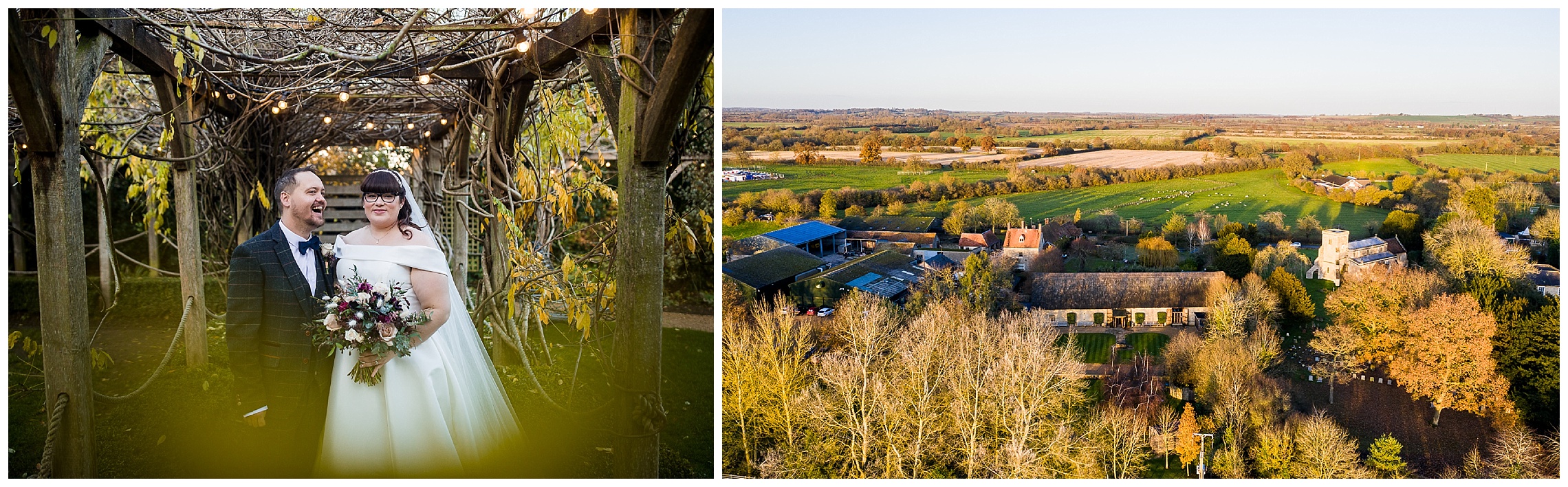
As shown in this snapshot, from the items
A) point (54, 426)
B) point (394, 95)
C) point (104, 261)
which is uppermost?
point (394, 95)

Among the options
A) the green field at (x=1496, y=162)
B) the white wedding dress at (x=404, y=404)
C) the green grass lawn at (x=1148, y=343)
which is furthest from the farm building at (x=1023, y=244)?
the white wedding dress at (x=404, y=404)

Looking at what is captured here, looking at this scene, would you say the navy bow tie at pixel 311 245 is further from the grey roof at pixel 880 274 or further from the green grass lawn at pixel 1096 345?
the green grass lawn at pixel 1096 345

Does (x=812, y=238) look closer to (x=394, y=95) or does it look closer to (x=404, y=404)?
(x=404, y=404)

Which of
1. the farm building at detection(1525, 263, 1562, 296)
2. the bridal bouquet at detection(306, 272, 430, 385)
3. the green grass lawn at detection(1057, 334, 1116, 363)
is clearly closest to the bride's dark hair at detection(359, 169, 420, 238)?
the bridal bouquet at detection(306, 272, 430, 385)

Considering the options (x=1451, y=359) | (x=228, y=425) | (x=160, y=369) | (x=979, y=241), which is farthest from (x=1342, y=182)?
(x=160, y=369)

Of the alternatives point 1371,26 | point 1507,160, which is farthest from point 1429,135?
point 1371,26

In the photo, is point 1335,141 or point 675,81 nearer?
point 675,81

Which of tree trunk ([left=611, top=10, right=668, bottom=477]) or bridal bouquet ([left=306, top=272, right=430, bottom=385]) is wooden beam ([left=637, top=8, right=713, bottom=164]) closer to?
tree trunk ([left=611, top=10, right=668, bottom=477])
